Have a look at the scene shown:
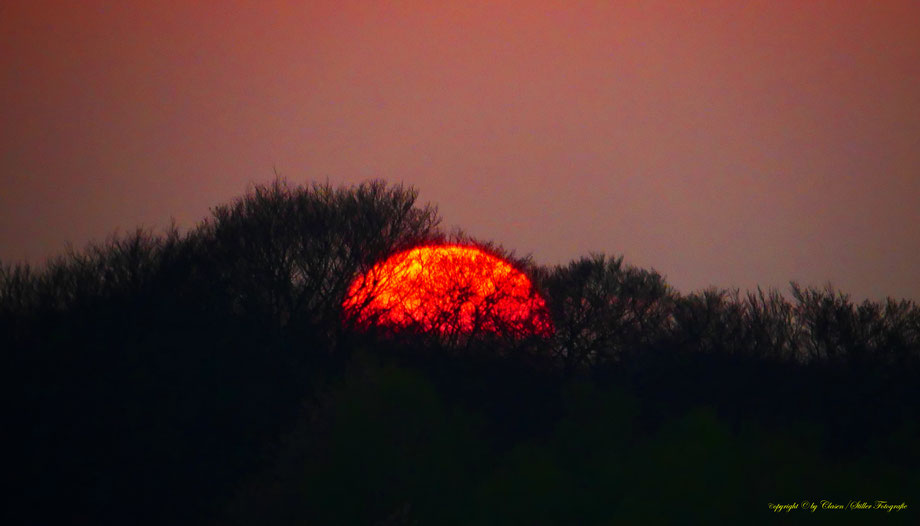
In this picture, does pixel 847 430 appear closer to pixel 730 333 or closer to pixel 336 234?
pixel 730 333

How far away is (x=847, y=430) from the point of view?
118 feet

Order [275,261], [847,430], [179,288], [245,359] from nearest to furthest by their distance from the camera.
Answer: [245,359]
[179,288]
[847,430]
[275,261]

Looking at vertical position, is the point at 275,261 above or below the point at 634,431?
above

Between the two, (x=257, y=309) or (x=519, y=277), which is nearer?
(x=257, y=309)

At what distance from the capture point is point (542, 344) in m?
44.4

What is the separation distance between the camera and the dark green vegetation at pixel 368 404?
2456cm

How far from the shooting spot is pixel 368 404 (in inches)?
1147

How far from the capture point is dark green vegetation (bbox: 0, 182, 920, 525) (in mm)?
24562

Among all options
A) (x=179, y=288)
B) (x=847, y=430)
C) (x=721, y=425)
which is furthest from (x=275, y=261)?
(x=847, y=430)

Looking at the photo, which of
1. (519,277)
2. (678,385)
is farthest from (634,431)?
(519,277)

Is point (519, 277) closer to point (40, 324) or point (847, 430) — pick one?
point (847, 430)

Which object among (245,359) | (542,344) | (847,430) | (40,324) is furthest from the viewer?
(542,344)

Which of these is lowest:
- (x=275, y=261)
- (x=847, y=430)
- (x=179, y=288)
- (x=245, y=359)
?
(x=847, y=430)

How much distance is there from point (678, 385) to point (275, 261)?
58.4ft
